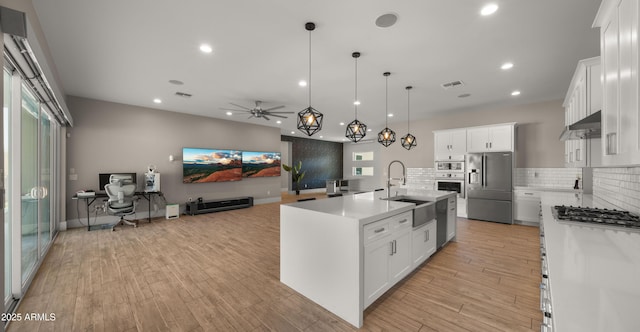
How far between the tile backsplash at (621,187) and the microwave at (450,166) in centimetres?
277

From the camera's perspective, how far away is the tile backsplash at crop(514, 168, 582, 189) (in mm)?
5137

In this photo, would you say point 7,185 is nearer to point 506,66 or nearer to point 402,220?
point 402,220

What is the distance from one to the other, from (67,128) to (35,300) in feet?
13.8

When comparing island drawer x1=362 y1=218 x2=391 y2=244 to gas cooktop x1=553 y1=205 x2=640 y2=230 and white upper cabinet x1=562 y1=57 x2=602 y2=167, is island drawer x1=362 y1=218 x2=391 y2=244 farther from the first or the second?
white upper cabinet x1=562 y1=57 x2=602 y2=167

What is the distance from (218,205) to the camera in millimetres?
6867

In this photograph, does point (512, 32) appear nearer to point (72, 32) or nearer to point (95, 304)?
point (72, 32)

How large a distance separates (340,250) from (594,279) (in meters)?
1.44

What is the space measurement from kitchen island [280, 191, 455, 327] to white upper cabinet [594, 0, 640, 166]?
1.45 m

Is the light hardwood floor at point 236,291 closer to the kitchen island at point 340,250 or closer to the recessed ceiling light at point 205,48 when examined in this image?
the kitchen island at point 340,250

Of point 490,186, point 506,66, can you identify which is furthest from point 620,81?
point 490,186

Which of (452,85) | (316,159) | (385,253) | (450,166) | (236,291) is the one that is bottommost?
(236,291)

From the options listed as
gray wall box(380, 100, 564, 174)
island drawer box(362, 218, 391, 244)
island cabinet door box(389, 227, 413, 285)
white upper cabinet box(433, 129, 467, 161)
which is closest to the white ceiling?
gray wall box(380, 100, 564, 174)

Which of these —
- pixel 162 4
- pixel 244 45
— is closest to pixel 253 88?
pixel 244 45

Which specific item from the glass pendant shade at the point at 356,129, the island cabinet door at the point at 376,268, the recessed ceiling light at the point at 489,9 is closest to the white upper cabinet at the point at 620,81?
the recessed ceiling light at the point at 489,9
